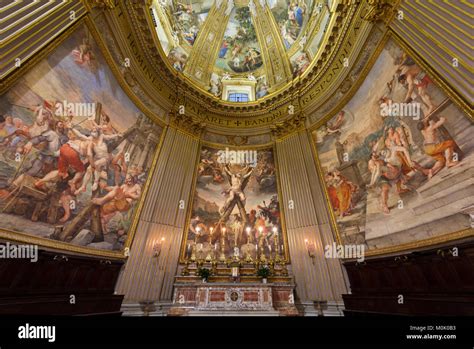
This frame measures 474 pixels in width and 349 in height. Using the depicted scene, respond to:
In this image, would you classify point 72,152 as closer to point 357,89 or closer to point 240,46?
point 357,89

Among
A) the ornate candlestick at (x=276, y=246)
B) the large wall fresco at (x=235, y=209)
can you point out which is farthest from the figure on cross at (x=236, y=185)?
the ornate candlestick at (x=276, y=246)

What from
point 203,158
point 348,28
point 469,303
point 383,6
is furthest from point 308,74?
point 469,303

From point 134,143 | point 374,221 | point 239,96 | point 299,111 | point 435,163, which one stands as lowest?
point 374,221

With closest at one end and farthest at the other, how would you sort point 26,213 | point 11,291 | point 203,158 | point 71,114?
point 11,291 → point 26,213 → point 71,114 → point 203,158

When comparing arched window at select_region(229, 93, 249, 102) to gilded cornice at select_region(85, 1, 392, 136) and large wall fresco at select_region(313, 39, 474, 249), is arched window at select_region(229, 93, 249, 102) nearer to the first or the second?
gilded cornice at select_region(85, 1, 392, 136)

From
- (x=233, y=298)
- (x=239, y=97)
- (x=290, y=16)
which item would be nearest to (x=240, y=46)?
(x=290, y=16)

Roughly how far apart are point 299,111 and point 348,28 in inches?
154

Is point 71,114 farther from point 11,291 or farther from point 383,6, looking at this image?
point 383,6

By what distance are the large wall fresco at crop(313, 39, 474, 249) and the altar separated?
134 inches

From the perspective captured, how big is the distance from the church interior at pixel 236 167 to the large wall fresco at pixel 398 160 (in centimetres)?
5

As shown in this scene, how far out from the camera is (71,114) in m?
6.29

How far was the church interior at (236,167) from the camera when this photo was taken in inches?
192

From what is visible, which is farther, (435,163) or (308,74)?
(308,74)

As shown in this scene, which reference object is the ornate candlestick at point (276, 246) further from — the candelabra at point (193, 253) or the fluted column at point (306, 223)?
the candelabra at point (193, 253)
